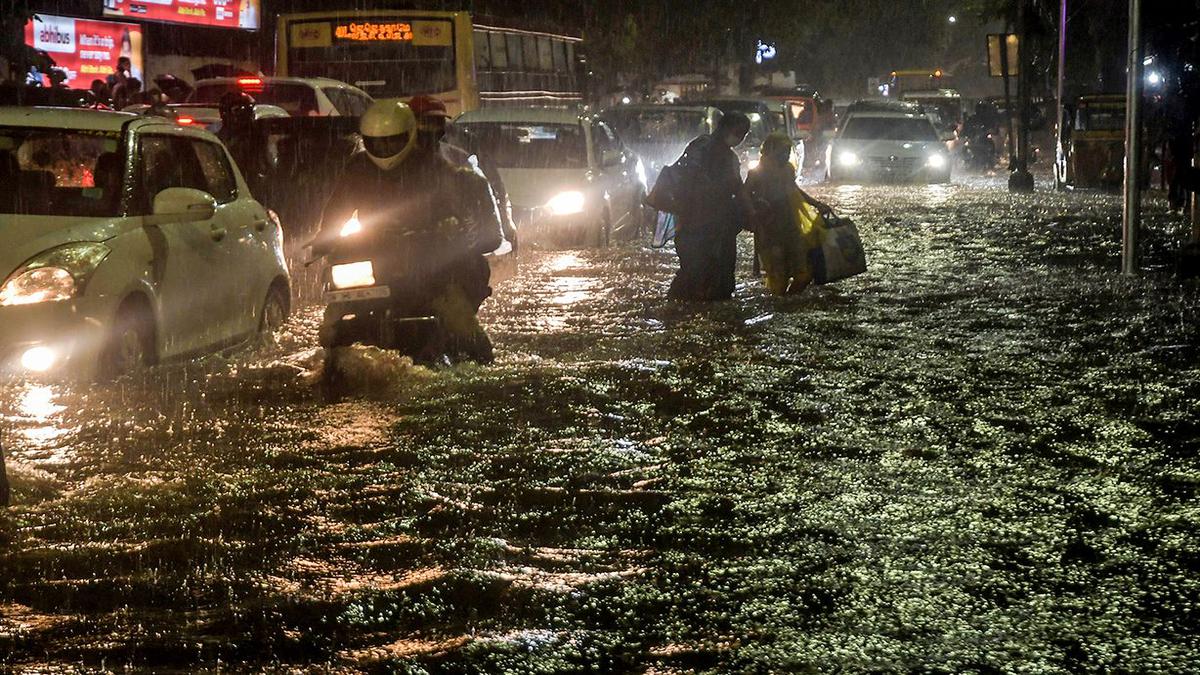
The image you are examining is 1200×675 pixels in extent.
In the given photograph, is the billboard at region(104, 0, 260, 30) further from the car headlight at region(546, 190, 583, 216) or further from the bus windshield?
the car headlight at region(546, 190, 583, 216)

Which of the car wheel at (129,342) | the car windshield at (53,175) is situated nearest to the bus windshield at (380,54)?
the car windshield at (53,175)

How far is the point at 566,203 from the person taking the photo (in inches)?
763

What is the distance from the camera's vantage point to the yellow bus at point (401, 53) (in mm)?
27516

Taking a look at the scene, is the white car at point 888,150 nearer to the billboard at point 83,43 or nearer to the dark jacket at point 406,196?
the billboard at point 83,43

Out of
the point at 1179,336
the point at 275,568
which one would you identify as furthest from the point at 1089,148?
the point at 275,568

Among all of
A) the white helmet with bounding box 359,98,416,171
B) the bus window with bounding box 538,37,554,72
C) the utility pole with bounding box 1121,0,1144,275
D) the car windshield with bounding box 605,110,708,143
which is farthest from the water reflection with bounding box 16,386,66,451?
the bus window with bounding box 538,37,554,72

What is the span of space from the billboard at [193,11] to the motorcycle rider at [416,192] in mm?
25740

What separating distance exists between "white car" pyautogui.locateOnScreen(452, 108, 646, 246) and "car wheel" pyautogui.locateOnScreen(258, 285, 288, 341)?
22.6ft

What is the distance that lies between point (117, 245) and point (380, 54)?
19305 mm

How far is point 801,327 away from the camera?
1236 cm

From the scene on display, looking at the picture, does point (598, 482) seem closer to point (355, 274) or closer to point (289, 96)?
point (355, 274)

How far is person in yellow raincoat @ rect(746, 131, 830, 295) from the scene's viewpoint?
14.0 m

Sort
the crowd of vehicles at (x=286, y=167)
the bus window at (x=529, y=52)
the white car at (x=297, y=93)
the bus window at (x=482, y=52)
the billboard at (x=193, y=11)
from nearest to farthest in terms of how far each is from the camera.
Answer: the crowd of vehicles at (x=286, y=167), the white car at (x=297, y=93), the bus window at (x=482, y=52), the bus window at (x=529, y=52), the billboard at (x=193, y=11)

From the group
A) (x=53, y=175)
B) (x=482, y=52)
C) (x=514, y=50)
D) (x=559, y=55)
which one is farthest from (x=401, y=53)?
(x=53, y=175)
